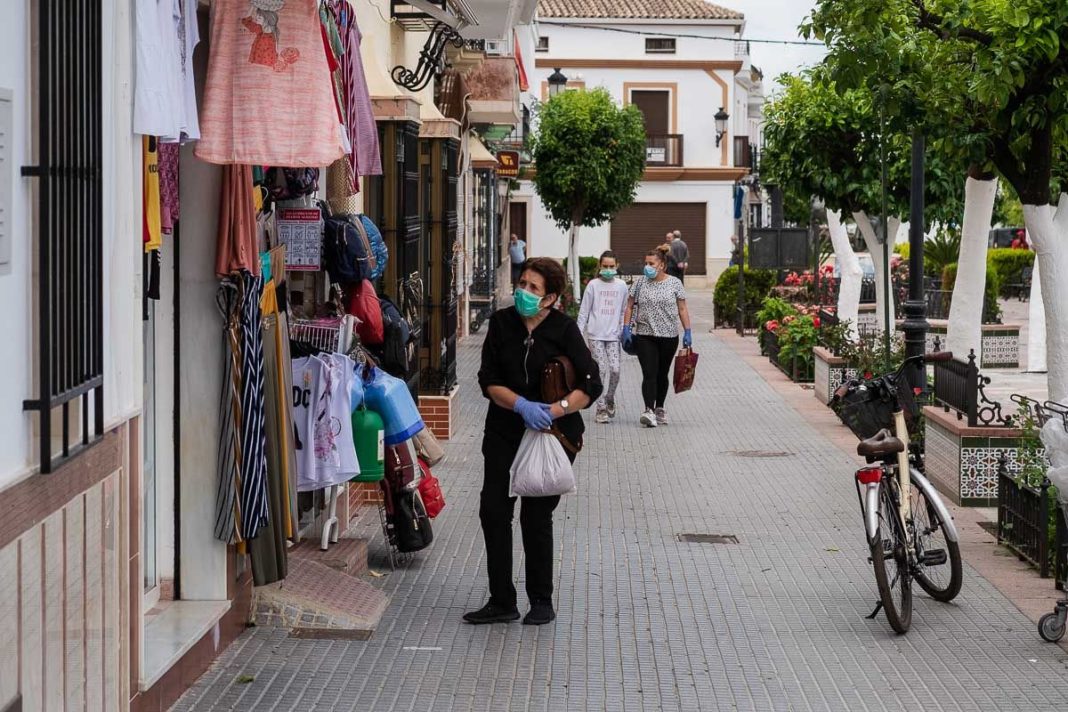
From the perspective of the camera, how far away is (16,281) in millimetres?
4754

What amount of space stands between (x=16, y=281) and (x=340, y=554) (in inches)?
184

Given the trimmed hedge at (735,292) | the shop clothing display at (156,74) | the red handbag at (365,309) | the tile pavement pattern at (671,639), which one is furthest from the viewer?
the trimmed hedge at (735,292)

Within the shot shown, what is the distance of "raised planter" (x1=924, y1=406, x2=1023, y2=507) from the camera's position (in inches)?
460

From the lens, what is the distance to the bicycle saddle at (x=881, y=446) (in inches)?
328

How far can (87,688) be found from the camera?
5344mm

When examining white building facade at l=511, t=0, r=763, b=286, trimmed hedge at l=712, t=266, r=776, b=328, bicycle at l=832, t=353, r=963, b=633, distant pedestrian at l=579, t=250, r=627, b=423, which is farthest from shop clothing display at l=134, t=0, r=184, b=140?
white building facade at l=511, t=0, r=763, b=286

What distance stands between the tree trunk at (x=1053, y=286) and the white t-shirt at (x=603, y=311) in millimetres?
6273

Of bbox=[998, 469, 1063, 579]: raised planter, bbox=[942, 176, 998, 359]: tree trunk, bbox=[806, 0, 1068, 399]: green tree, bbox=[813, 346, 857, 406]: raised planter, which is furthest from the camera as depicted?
bbox=[813, 346, 857, 406]: raised planter

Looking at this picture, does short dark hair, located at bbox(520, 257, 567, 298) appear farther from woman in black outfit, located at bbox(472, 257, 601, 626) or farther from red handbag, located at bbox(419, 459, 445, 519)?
red handbag, located at bbox(419, 459, 445, 519)

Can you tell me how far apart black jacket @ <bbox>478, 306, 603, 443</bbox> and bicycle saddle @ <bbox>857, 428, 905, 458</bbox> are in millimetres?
1329

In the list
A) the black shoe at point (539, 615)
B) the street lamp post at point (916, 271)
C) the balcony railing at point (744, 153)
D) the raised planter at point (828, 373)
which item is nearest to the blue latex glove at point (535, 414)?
the black shoe at point (539, 615)

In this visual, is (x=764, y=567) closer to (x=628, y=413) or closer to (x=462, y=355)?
(x=628, y=413)

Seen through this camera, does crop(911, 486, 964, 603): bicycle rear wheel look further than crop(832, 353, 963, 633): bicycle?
Yes

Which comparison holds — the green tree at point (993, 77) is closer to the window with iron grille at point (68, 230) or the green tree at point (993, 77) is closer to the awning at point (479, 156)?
the window with iron grille at point (68, 230)
